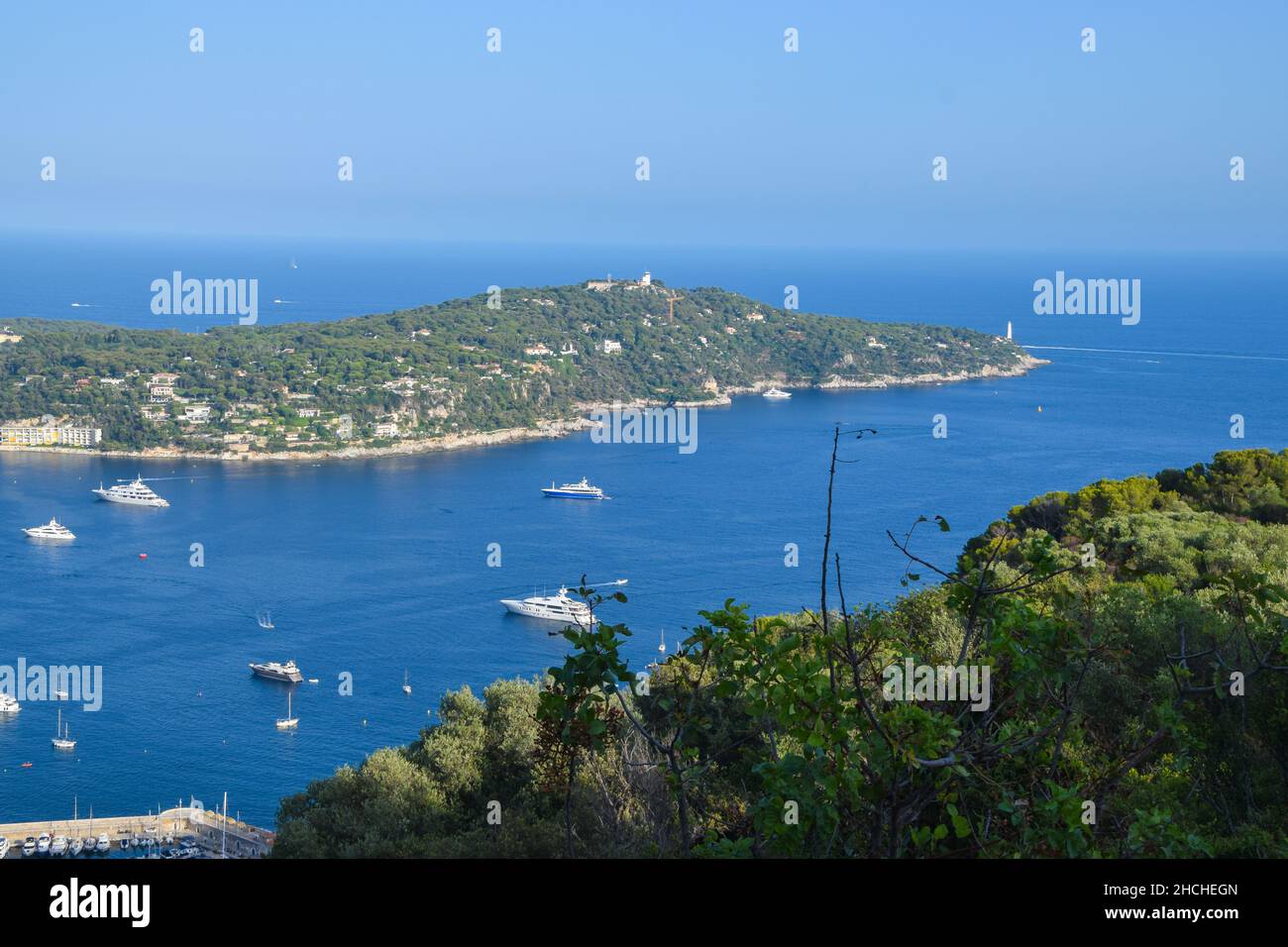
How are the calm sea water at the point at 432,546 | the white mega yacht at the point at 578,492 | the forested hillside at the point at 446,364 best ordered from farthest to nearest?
the forested hillside at the point at 446,364 < the white mega yacht at the point at 578,492 < the calm sea water at the point at 432,546

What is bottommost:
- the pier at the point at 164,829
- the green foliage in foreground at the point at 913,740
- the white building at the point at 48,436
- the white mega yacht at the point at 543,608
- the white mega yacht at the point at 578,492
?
the pier at the point at 164,829

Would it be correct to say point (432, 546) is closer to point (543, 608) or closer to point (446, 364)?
point (543, 608)

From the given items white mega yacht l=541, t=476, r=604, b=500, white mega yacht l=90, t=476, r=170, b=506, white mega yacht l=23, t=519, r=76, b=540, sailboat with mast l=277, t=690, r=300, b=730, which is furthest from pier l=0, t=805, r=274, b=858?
white mega yacht l=541, t=476, r=604, b=500

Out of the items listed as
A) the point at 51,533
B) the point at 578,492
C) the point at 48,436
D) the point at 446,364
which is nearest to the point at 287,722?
the point at 51,533

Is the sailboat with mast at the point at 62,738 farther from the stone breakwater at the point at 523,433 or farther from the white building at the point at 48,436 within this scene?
the white building at the point at 48,436

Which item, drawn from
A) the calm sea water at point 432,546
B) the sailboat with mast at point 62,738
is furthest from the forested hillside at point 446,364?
the sailboat with mast at point 62,738

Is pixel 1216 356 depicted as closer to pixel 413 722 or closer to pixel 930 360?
pixel 930 360
